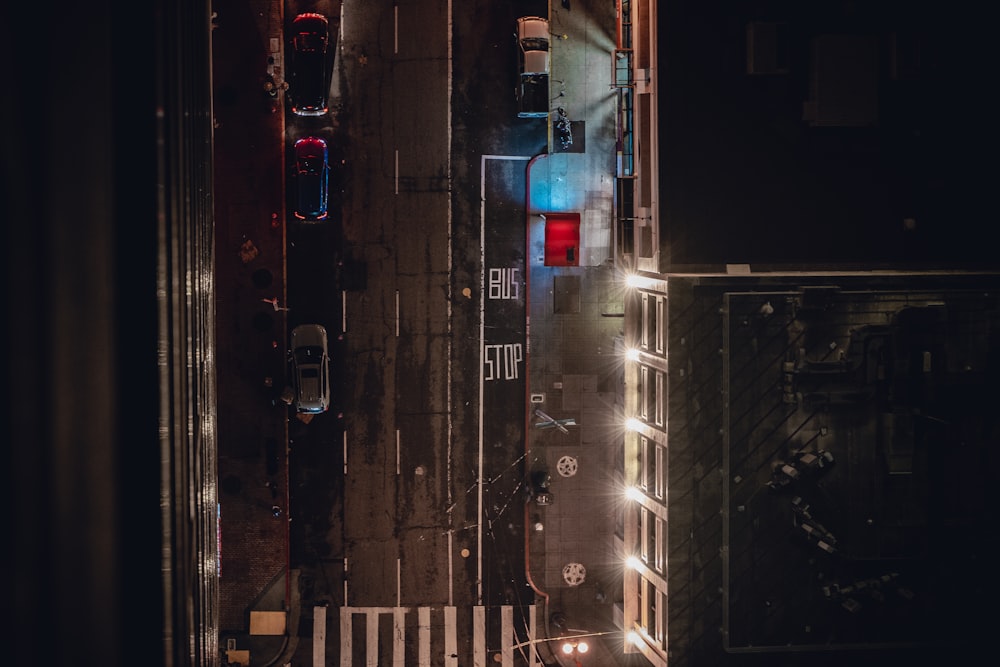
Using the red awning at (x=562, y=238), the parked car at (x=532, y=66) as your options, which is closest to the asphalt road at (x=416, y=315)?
the parked car at (x=532, y=66)

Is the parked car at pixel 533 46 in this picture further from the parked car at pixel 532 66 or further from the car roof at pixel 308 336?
the car roof at pixel 308 336

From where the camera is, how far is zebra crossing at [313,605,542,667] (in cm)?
3055

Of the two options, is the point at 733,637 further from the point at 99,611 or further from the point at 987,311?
the point at 99,611

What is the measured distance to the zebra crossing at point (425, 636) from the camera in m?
30.5

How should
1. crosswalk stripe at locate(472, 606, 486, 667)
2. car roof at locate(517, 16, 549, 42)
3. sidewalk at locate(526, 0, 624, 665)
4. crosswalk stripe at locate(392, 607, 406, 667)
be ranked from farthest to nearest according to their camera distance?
1. sidewalk at locate(526, 0, 624, 665)
2. crosswalk stripe at locate(472, 606, 486, 667)
3. crosswalk stripe at locate(392, 607, 406, 667)
4. car roof at locate(517, 16, 549, 42)

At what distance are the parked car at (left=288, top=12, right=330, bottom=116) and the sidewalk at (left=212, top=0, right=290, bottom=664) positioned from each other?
1172mm

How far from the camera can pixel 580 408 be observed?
31281 mm

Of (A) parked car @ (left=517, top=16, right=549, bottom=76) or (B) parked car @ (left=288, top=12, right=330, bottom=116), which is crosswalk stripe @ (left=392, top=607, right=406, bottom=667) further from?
(A) parked car @ (left=517, top=16, right=549, bottom=76)

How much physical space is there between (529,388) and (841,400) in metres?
13.1

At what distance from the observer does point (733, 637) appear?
25875mm

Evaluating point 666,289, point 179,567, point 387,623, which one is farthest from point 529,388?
point 179,567

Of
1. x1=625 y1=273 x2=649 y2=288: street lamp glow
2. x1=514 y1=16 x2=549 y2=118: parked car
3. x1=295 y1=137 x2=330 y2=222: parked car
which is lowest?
x1=625 y1=273 x2=649 y2=288: street lamp glow

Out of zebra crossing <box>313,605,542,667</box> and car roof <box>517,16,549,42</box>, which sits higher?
car roof <box>517,16,549,42</box>

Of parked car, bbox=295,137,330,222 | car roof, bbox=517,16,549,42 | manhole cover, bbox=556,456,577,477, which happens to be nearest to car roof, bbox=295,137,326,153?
parked car, bbox=295,137,330,222
